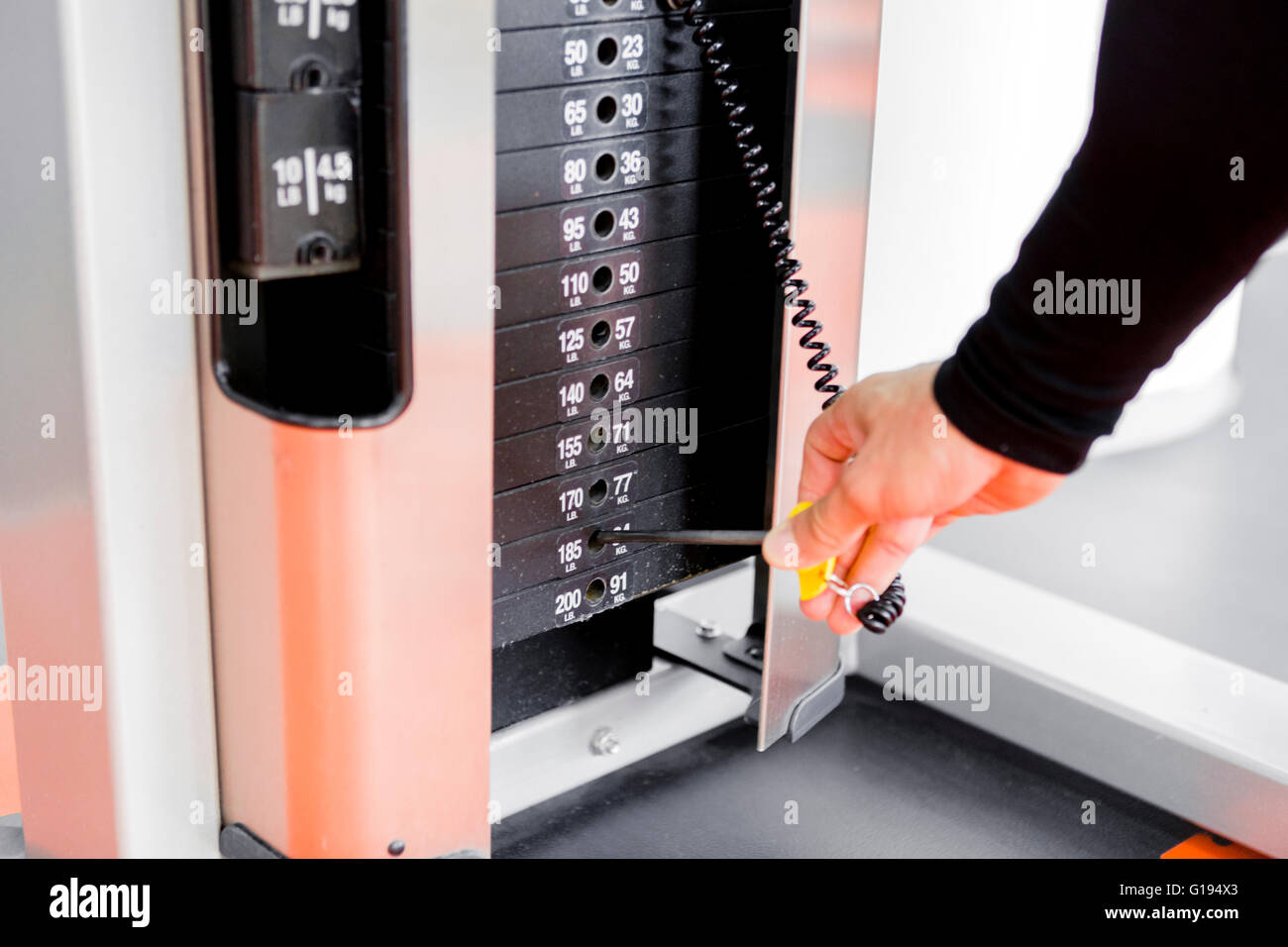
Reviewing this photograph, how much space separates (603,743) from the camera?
1022 mm

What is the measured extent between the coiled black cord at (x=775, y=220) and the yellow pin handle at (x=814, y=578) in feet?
0.09

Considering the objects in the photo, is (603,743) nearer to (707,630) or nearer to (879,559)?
(707,630)

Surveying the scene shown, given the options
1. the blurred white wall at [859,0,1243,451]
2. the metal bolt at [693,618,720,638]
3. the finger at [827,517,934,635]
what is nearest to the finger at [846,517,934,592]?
the finger at [827,517,934,635]

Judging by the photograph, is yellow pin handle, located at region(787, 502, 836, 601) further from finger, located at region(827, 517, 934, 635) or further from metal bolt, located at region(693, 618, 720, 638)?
metal bolt, located at region(693, 618, 720, 638)

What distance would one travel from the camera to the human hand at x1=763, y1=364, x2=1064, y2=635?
0.71 metres

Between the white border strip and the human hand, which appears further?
the white border strip

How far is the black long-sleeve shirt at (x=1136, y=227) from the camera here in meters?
0.62

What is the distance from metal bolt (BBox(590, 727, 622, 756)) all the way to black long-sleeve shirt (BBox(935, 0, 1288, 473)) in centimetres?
43

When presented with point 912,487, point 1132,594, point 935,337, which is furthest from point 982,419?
point 1132,594

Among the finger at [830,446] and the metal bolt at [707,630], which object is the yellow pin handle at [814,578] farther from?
the metal bolt at [707,630]

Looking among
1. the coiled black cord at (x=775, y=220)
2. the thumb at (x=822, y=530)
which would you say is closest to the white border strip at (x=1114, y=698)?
the coiled black cord at (x=775, y=220)

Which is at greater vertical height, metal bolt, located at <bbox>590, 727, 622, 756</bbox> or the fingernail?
the fingernail
